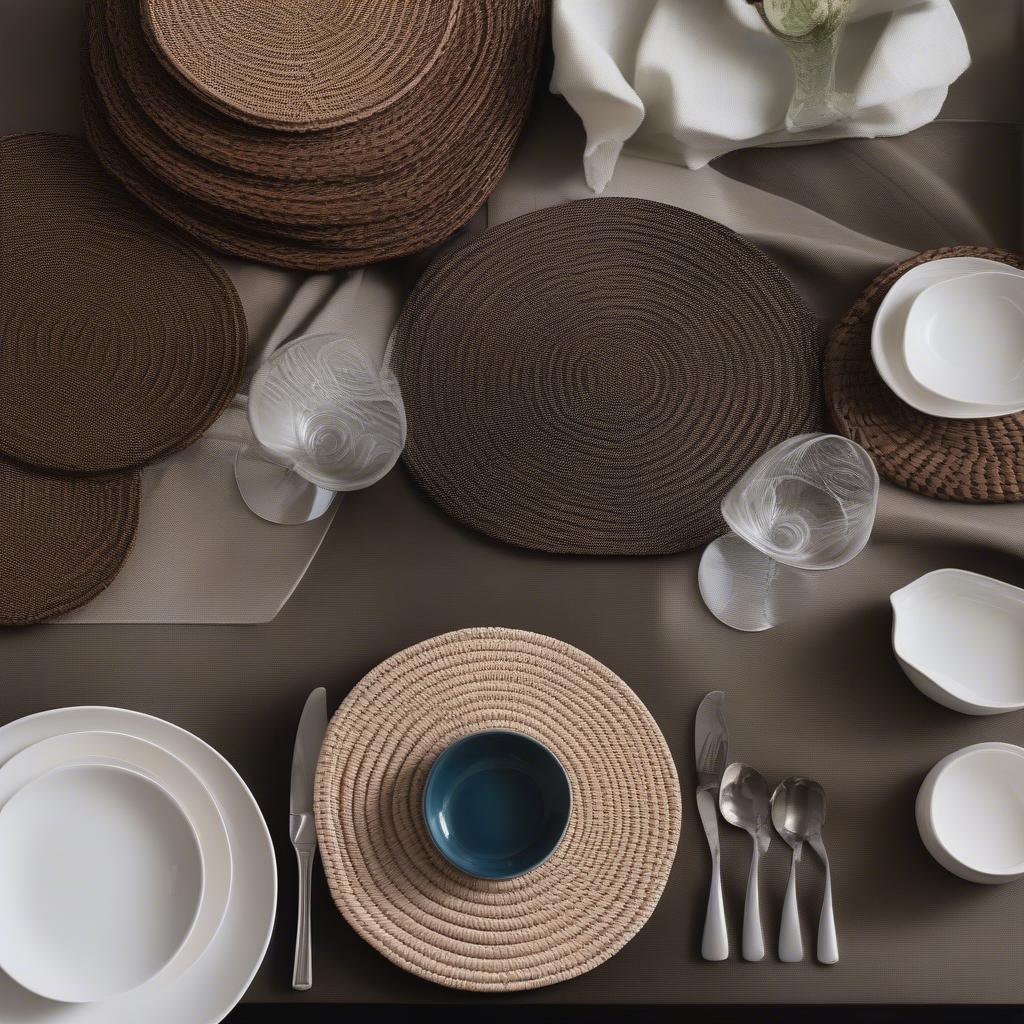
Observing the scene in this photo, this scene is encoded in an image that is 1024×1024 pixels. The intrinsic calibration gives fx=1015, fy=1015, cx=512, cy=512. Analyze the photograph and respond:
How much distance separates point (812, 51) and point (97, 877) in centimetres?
83

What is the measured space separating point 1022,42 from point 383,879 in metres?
0.88

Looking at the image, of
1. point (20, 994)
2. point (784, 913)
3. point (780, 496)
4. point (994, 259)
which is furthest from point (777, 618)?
point (20, 994)

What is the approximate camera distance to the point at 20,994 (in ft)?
2.26

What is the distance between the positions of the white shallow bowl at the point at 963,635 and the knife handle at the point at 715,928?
22 centimetres

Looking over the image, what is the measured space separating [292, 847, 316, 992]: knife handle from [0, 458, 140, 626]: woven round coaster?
257 mm

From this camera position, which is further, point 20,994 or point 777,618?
point 777,618

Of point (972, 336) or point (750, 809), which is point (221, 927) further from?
point (972, 336)

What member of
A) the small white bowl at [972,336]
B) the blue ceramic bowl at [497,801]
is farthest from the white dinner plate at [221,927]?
the small white bowl at [972,336]

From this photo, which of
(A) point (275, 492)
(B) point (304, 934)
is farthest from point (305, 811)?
(A) point (275, 492)

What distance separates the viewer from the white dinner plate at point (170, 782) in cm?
71

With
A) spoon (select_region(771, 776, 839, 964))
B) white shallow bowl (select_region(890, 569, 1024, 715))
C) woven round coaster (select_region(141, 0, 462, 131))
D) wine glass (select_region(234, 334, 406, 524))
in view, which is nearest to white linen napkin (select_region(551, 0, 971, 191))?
woven round coaster (select_region(141, 0, 462, 131))

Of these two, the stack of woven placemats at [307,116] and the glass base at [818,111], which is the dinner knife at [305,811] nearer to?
the stack of woven placemats at [307,116]

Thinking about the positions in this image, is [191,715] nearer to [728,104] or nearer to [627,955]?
[627,955]

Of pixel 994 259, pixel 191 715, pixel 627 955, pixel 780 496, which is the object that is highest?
pixel 994 259
